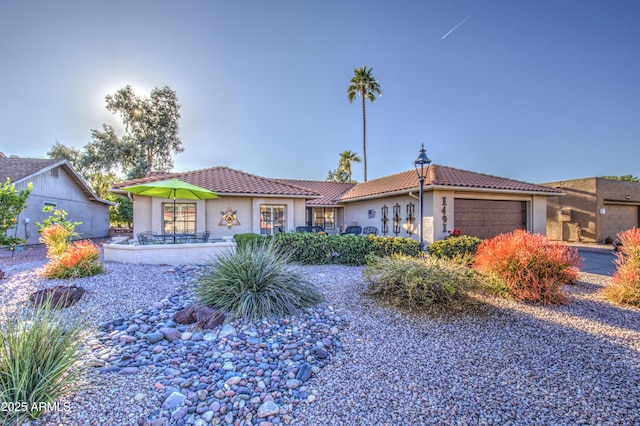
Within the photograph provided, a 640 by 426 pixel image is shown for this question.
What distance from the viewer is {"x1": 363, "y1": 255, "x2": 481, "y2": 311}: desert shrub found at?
196 inches

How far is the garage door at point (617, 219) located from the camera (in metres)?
18.7

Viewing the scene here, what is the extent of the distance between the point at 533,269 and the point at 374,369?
442cm

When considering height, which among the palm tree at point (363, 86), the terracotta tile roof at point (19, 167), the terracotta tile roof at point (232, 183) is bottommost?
the terracotta tile roof at point (232, 183)

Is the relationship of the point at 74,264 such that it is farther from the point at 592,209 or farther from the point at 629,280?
the point at 592,209

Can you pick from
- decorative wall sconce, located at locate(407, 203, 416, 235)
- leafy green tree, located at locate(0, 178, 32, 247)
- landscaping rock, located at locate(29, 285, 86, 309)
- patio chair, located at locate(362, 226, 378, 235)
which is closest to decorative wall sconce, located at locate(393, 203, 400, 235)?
decorative wall sconce, located at locate(407, 203, 416, 235)

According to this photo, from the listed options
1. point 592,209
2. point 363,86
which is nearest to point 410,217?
point 592,209

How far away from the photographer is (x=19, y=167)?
15.4 meters

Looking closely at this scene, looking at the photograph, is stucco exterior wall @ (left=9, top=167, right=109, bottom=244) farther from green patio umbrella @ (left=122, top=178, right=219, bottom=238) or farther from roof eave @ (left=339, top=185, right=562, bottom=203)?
roof eave @ (left=339, top=185, right=562, bottom=203)

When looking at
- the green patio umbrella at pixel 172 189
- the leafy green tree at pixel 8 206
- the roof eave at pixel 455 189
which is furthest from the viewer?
the roof eave at pixel 455 189

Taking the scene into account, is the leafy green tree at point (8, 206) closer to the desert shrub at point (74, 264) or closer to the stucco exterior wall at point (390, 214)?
the desert shrub at point (74, 264)

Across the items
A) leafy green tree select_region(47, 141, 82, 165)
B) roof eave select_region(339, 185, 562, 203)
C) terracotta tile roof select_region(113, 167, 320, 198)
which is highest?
leafy green tree select_region(47, 141, 82, 165)

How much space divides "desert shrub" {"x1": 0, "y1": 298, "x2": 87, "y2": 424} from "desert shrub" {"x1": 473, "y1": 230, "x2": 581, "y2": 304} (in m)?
6.83

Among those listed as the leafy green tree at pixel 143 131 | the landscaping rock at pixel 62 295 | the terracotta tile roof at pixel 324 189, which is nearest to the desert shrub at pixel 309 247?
the landscaping rock at pixel 62 295

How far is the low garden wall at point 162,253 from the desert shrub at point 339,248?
77.7 inches
